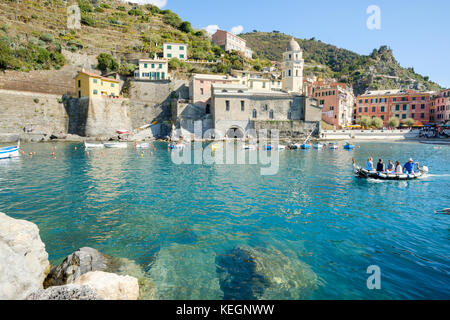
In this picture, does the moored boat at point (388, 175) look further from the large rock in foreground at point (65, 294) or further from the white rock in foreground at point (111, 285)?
the large rock in foreground at point (65, 294)

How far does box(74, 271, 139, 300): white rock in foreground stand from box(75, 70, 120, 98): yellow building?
4568 centimetres

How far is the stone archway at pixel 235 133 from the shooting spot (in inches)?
1916

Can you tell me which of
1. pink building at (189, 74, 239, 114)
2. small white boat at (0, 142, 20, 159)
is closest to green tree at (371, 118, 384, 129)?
pink building at (189, 74, 239, 114)

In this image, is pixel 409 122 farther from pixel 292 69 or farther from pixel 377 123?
pixel 292 69

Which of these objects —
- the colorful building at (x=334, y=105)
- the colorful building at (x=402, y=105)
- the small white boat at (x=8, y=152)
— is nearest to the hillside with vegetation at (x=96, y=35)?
the colorful building at (x=334, y=105)

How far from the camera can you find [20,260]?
495cm

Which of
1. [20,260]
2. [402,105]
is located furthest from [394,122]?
[20,260]

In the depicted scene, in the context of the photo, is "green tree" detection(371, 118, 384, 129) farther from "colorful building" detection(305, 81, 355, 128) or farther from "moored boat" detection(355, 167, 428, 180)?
"moored boat" detection(355, 167, 428, 180)

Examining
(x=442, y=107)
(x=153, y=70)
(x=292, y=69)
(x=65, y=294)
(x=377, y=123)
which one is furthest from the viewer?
(x=377, y=123)

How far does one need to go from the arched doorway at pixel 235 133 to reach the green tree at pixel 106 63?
28.7m

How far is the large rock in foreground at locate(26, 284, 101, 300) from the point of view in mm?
4035

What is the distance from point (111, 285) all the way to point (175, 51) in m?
65.4

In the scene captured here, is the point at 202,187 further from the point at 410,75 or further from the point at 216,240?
the point at 410,75

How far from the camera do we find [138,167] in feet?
72.0
